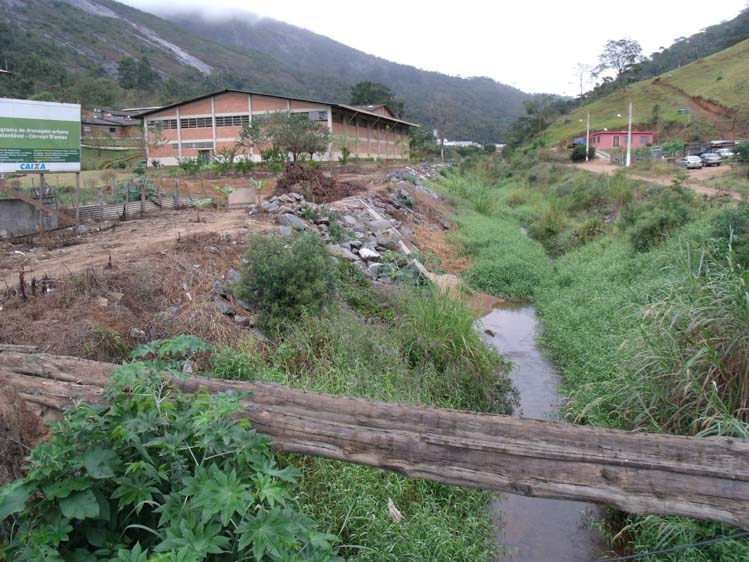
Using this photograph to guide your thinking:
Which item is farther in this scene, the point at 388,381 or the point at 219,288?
the point at 219,288

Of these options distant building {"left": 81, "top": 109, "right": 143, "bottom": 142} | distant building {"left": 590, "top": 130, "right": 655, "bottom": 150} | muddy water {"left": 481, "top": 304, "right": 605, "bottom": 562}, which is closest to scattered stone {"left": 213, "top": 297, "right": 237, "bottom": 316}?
muddy water {"left": 481, "top": 304, "right": 605, "bottom": 562}

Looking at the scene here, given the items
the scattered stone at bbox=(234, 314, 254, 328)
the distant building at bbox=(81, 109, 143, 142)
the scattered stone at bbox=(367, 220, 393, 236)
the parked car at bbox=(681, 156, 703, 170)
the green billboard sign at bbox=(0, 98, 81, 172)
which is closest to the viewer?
the scattered stone at bbox=(234, 314, 254, 328)

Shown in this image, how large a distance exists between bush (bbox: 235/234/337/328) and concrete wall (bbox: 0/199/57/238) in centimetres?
624

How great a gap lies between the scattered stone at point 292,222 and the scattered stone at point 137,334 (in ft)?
17.3

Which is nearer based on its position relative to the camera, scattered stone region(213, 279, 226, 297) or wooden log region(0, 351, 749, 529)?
wooden log region(0, 351, 749, 529)

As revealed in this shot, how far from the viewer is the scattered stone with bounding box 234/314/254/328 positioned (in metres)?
7.43

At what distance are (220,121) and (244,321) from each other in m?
38.8

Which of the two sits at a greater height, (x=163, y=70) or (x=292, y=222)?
(x=163, y=70)

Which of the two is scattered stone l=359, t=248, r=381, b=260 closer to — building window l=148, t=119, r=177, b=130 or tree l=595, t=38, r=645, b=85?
building window l=148, t=119, r=177, b=130

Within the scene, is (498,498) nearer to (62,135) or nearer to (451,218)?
(62,135)

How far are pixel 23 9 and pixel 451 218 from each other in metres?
112

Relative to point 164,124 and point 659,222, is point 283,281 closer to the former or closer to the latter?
point 659,222

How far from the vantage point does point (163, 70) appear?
105500 millimetres

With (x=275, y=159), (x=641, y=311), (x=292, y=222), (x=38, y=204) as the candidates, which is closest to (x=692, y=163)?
(x=275, y=159)
